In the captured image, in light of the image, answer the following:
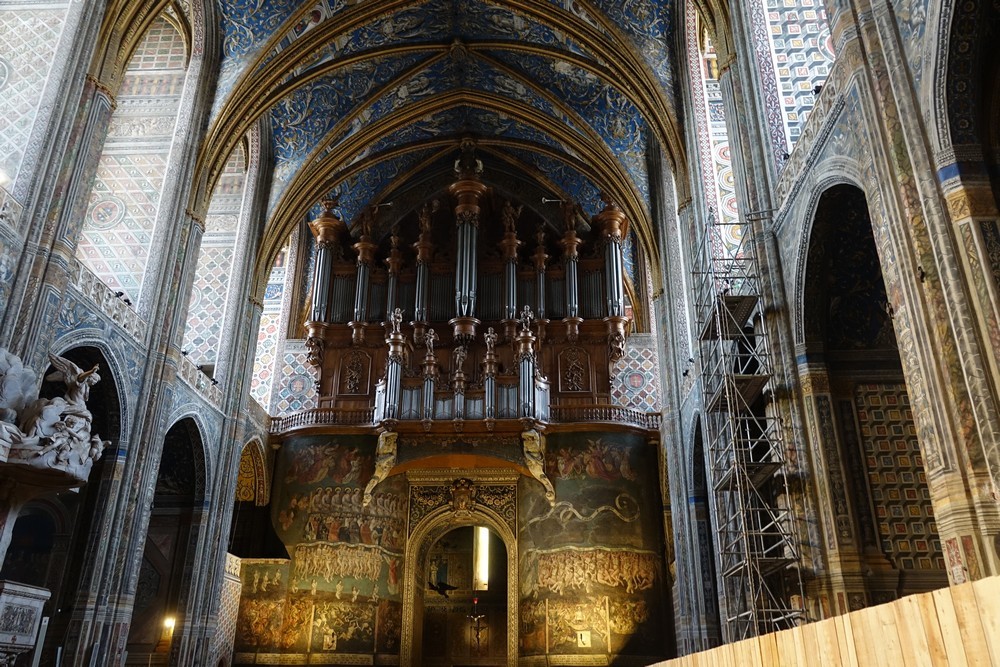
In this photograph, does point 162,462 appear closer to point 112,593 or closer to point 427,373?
point 112,593

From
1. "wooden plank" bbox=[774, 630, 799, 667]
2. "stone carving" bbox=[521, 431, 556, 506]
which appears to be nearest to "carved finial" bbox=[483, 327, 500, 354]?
"stone carving" bbox=[521, 431, 556, 506]

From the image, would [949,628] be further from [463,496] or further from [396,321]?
[396,321]

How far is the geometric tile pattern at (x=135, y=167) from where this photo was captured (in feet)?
48.1

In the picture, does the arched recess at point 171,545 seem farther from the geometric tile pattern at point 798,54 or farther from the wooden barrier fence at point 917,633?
the wooden barrier fence at point 917,633

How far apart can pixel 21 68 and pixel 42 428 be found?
6327 millimetres

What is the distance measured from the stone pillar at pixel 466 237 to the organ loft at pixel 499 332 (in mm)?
103

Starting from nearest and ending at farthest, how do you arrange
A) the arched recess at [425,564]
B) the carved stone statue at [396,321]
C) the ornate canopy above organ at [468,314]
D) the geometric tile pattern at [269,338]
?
1. the arched recess at [425,564]
2. the ornate canopy above organ at [468,314]
3. the carved stone statue at [396,321]
4. the geometric tile pattern at [269,338]

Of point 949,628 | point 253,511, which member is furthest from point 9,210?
point 253,511

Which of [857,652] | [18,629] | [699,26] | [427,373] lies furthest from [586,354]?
[857,652]

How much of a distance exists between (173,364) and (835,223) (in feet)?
39.4

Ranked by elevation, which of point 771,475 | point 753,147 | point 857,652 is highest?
point 753,147

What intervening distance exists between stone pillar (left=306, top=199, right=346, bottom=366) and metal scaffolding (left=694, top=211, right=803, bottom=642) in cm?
1240

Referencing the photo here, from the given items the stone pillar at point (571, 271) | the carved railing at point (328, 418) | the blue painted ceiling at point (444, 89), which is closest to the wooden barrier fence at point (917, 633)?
the blue painted ceiling at point (444, 89)

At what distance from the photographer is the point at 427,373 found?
20859 millimetres
